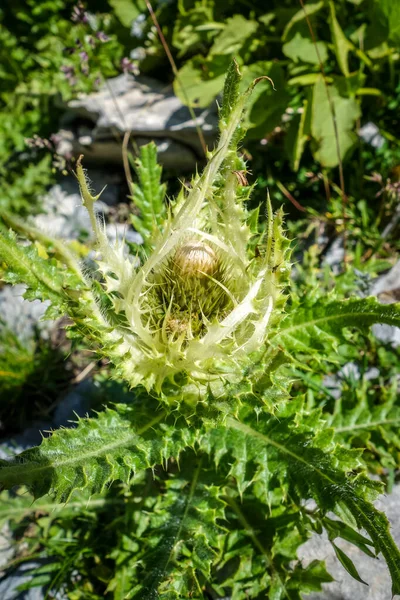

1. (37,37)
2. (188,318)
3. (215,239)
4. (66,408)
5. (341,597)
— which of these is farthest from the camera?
(37,37)

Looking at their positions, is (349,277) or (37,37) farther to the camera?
(37,37)

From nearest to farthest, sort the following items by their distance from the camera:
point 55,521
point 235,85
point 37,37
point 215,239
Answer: point 235,85 < point 215,239 < point 55,521 < point 37,37

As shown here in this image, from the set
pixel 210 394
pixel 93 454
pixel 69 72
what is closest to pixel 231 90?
pixel 210 394

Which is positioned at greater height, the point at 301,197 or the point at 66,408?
the point at 301,197

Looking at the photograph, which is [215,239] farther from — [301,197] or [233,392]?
[301,197]

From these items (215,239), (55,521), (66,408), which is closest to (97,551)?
(55,521)

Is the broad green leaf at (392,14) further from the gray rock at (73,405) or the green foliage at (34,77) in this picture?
the gray rock at (73,405)

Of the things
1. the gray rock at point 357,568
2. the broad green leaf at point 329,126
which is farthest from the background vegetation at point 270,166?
the gray rock at point 357,568
